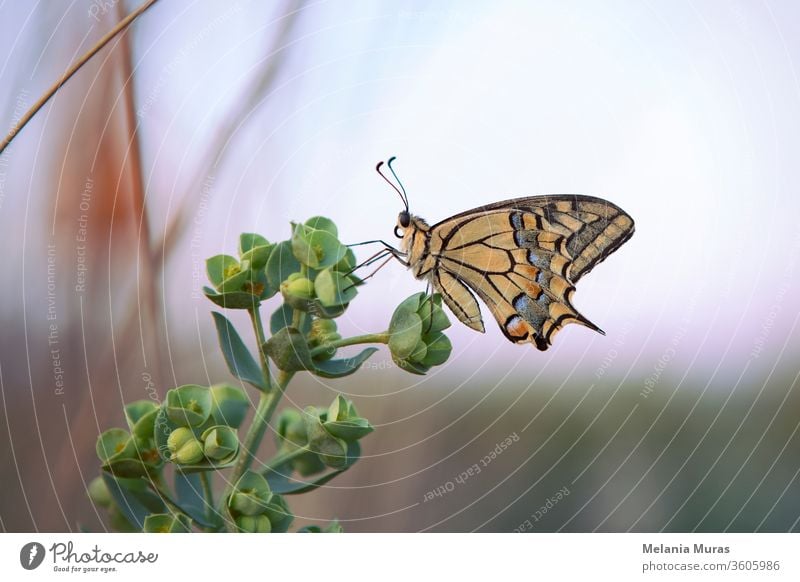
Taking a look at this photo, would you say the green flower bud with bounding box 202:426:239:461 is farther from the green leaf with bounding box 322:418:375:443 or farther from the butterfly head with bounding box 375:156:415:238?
the butterfly head with bounding box 375:156:415:238

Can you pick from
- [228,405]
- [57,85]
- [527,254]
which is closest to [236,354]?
[228,405]

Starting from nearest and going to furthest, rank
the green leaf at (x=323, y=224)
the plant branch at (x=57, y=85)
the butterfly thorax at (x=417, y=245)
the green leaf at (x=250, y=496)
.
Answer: the green leaf at (x=250, y=496) < the green leaf at (x=323, y=224) < the plant branch at (x=57, y=85) < the butterfly thorax at (x=417, y=245)

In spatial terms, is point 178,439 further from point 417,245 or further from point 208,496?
point 417,245

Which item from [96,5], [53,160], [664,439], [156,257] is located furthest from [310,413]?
[664,439]

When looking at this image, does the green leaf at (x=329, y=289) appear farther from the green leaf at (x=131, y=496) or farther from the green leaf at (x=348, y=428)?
the green leaf at (x=131, y=496)

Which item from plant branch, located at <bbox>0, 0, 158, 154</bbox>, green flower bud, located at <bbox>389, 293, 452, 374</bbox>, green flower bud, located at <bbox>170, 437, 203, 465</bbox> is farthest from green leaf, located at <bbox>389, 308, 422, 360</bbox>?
plant branch, located at <bbox>0, 0, 158, 154</bbox>

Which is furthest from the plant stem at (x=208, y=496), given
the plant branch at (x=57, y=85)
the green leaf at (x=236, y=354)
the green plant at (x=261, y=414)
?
the plant branch at (x=57, y=85)
